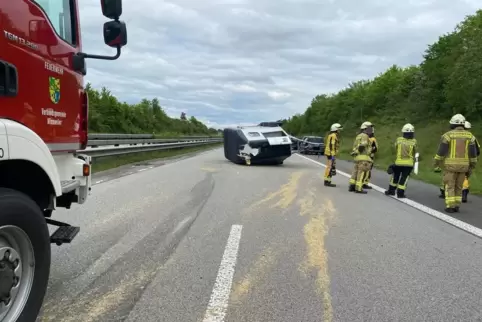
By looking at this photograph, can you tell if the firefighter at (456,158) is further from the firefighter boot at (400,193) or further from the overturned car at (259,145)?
the overturned car at (259,145)

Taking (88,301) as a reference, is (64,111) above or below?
above

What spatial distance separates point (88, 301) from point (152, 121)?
178 ft

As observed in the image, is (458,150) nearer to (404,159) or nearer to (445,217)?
(445,217)

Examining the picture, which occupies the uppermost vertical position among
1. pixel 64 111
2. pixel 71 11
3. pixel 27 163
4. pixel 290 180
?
pixel 71 11

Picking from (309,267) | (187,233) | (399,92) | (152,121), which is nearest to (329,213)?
(187,233)

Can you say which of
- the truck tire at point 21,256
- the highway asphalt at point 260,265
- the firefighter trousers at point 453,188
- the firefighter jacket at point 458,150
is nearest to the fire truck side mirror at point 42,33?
the truck tire at point 21,256

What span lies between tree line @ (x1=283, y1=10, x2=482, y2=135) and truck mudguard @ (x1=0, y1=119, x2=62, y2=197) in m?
29.3

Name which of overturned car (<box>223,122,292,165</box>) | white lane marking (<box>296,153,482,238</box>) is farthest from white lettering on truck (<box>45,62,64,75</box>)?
overturned car (<box>223,122,292,165</box>)

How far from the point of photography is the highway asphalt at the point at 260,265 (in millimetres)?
3895

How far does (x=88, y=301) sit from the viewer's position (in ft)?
13.1

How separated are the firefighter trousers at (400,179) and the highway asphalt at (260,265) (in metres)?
1.90

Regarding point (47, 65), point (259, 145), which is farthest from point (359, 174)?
point (47, 65)

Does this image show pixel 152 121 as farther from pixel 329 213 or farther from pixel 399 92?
pixel 329 213

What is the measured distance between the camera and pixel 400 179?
36.8ft
